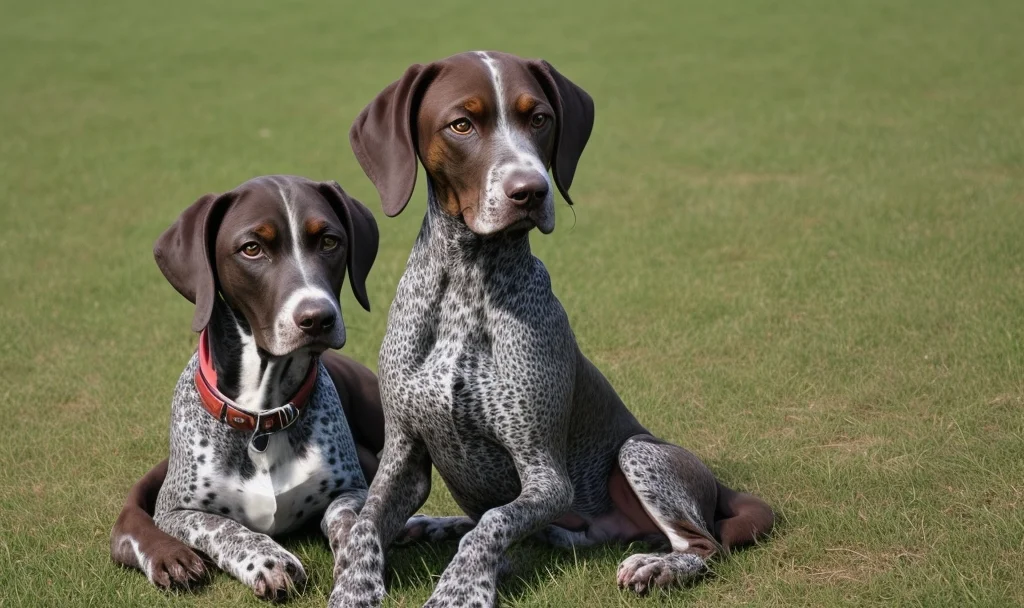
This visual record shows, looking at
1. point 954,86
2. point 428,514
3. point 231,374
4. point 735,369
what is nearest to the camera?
point 231,374

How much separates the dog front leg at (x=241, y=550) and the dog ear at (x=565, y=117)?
1.89 m

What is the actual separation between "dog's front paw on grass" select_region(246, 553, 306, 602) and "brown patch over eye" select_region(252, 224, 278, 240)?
130 cm

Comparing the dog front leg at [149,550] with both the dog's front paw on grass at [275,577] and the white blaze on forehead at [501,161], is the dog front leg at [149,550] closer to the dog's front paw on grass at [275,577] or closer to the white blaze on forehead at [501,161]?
the dog's front paw on grass at [275,577]

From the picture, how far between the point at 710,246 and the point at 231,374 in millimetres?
6313

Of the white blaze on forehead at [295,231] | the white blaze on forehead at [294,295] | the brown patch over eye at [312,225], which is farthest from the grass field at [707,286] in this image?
the brown patch over eye at [312,225]

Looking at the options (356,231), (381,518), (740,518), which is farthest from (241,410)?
(740,518)

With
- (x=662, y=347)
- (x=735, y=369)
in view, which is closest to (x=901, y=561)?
(x=735, y=369)

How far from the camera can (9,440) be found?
7270 millimetres

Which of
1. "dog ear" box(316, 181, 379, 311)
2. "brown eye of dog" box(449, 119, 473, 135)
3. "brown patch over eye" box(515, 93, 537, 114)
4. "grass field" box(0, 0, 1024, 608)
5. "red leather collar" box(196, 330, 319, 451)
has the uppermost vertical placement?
"brown patch over eye" box(515, 93, 537, 114)

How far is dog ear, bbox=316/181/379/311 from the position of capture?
17.8 ft

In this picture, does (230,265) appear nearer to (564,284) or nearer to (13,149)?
(564,284)

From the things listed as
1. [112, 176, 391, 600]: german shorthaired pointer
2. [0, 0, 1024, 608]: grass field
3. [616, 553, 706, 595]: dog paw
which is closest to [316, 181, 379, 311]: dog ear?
[112, 176, 391, 600]: german shorthaired pointer

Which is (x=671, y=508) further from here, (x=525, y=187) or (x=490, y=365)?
(x=525, y=187)

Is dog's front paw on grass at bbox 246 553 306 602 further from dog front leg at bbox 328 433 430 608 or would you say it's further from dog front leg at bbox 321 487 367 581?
dog front leg at bbox 328 433 430 608
